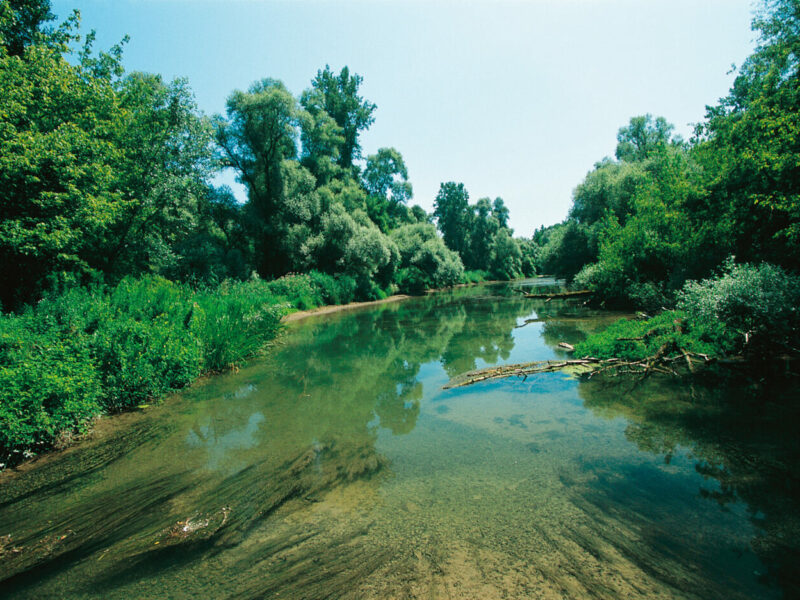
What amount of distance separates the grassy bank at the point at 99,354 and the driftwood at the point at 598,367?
255 inches

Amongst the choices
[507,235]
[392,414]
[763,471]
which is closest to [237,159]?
[392,414]

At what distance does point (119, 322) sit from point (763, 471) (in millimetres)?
10905

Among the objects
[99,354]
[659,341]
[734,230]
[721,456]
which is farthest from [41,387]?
[734,230]

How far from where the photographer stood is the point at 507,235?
221 ft

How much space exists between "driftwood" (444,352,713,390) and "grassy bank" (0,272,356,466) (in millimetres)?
6469

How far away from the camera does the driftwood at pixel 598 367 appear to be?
332 inches

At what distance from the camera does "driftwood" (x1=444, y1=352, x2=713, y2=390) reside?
27.7ft

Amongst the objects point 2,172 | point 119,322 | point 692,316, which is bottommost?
point 692,316

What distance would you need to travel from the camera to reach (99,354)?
6.90 meters

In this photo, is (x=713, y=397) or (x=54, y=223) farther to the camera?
(x=54, y=223)

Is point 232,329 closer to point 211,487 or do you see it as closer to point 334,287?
point 211,487

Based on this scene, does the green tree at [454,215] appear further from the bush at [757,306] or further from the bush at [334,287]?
the bush at [757,306]

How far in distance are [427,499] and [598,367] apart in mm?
6441

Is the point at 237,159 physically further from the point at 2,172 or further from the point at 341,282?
the point at 2,172
